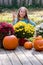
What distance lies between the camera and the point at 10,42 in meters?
4.50

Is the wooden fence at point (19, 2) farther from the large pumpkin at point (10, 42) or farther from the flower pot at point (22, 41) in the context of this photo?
the large pumpkin at point (10, 42)

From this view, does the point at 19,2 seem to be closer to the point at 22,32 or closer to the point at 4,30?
the point at 22,32

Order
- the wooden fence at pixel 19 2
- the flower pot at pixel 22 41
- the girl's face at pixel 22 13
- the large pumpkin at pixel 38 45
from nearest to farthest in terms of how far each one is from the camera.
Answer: the large pumpkin at pixel 38 45 → the flower pot at pixel 22 41 → the girl's face at pixel 22 13 → the wooden fence at pixel 19 2

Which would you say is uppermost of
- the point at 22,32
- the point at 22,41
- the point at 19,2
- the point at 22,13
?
the point at 22,13

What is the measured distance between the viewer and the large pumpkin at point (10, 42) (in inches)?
177

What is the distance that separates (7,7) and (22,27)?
6893 mm

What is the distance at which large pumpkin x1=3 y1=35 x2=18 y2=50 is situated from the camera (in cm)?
450

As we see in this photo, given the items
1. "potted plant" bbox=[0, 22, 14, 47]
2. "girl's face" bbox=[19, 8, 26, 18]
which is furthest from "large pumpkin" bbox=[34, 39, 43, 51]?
"girl's face" bbox=[19, 8, 26, 18]

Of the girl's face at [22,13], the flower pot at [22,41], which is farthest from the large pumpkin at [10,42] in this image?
the girl's face at [22,13]

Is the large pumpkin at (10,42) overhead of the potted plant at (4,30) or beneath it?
beneath

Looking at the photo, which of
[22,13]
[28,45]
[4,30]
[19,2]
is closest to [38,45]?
[28,45]

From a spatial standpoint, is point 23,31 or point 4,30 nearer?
point 4,30

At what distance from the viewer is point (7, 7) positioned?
38.2ft

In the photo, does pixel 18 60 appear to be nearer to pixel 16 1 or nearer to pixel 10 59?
pixel 10 59
